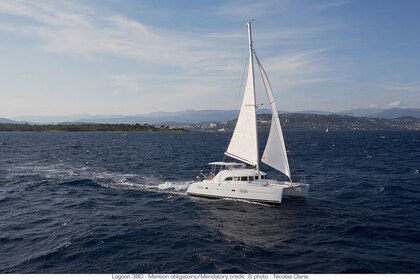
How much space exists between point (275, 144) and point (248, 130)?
2.70 meters

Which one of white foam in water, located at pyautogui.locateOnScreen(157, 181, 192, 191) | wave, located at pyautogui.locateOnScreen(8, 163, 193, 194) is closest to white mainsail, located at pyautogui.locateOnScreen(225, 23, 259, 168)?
white foam in water, located at pyautogui.locateOnScreen(157, 181, 192, 191)

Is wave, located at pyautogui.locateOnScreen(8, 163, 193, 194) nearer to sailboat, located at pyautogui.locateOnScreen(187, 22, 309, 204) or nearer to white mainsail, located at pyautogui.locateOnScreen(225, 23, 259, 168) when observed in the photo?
sailboat, located at pyautogui.locateOnScreen(187, 22, 309, 204)

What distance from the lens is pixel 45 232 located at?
18516 mm

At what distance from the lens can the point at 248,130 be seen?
25.7m

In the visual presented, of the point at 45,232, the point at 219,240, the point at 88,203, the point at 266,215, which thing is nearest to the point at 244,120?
the point at 266,215

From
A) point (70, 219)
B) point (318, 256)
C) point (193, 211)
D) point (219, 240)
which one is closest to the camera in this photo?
point (318, 256)

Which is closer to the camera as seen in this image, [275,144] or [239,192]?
[239,192]

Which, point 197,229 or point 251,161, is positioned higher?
point 251,161

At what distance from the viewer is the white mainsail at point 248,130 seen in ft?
81.5

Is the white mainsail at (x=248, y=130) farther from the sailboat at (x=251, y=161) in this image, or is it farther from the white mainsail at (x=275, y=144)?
the white mainsail at (x=275, y=144)

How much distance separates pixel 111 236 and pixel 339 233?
47.7 ft

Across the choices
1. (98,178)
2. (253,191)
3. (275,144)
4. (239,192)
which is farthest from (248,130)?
(98,178)

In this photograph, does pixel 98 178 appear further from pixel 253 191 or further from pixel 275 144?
pixel 275 144

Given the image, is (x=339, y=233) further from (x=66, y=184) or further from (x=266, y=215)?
(x=66, y=184)
